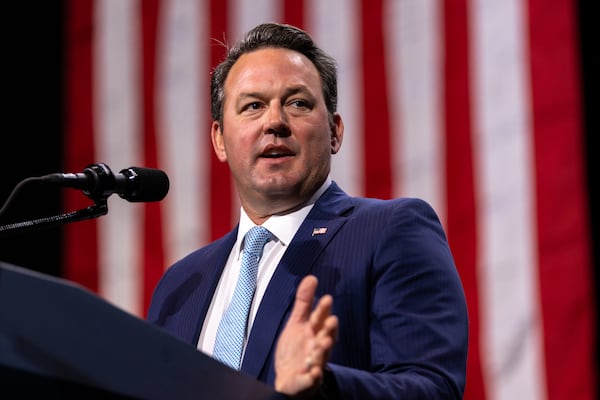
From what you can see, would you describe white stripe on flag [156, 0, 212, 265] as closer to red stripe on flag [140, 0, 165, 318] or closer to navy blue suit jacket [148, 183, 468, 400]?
red stripe on flag [140, 0, 165, 318]

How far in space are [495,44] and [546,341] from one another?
101 centimetres

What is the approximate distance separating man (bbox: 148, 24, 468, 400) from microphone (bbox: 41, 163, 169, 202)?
0.27m

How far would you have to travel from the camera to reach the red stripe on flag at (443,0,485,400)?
121 inches

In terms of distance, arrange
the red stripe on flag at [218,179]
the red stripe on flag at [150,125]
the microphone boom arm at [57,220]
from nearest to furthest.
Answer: the microphone boom arm at [57,220]
the red stripe on flag at [218,179]
the red stripe on flag at [150,125]

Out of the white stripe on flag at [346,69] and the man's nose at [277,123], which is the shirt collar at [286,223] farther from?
the white stripe on flag at [346,69]

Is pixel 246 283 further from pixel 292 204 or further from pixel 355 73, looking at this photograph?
pixel 355 73

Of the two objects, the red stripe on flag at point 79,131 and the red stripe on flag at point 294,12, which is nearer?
the red stripe on flag at point 294,12

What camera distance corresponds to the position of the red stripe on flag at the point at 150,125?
3.86 meters

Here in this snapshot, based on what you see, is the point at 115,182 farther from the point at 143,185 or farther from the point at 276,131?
the point at 276,131

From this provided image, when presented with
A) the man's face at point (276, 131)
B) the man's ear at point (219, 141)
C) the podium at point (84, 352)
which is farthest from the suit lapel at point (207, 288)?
the podium at point (84, 352)

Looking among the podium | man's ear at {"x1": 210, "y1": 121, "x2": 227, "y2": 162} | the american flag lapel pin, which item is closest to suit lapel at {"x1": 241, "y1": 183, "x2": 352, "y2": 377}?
the american flag lapel pin

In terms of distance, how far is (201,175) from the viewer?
12.5ft

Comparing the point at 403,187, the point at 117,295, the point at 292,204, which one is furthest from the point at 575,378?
the point at 117,295

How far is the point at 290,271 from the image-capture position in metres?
1.67
